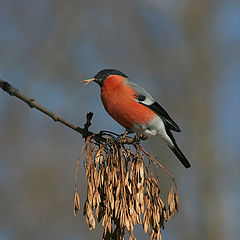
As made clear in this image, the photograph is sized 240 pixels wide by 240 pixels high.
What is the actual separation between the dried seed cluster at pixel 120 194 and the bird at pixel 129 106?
41.7 inches

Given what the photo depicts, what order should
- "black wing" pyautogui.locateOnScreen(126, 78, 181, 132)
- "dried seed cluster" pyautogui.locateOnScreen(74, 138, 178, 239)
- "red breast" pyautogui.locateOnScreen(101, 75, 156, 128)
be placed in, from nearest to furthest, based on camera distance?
"dried seed cluster" pyautogui.locateOnScreen(74, 138, 178, 239), "red breast" pyautogui.locateOnScreen(101, 75, 156, 128), "black wing" pyautogui.locateOnScreen(126, 78, 181, 132)

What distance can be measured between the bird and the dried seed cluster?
1.06 m

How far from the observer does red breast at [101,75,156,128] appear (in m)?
3.52

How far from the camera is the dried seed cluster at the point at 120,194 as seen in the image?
2217 mm

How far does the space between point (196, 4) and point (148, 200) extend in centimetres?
632

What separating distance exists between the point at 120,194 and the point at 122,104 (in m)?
1.39

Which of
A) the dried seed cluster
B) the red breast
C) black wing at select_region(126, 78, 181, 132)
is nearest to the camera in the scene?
the dried seed cluster

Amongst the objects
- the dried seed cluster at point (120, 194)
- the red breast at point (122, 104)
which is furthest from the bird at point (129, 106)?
the dried seed cluster at point (120, 194)

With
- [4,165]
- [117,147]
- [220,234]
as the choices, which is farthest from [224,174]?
[117,147]

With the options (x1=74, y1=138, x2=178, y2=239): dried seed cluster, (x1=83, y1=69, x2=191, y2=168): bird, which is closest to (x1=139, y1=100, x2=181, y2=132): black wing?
(x1=83, y1=69, x2=191, y2=168): bird

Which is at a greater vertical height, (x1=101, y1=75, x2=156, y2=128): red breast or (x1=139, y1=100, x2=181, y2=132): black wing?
(x1=139, y1=100, x2=181, y2=132): black wing

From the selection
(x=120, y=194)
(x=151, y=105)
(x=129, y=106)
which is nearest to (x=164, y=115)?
(x=151, y=105)

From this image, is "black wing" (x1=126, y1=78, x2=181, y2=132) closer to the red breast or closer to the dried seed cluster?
the red breast

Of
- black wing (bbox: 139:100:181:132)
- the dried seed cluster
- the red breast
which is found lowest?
the dried seed cluster
